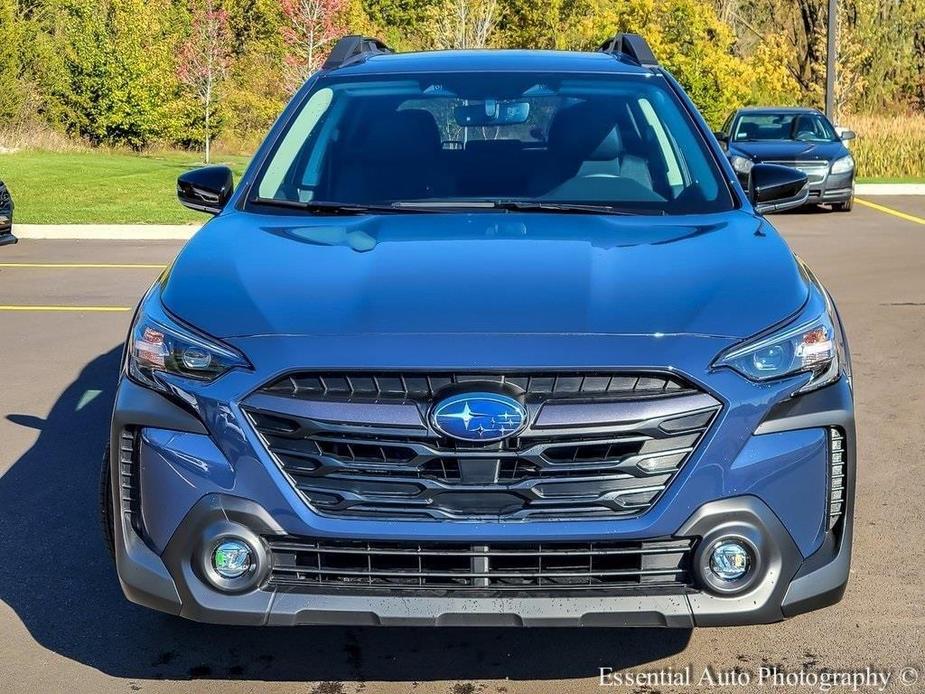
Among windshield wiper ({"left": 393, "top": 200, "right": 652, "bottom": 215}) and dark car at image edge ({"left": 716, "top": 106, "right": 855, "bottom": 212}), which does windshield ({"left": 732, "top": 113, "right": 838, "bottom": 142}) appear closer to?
dark car at image edge ({"left": 716, "top": 106, "right": 855, "bottom": 212})

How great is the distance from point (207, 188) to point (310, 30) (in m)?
31.4

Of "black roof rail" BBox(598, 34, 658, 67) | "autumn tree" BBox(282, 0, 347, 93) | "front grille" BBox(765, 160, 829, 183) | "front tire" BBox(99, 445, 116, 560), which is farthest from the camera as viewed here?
"autumn tree" BBox(282, 0, 347, 93)

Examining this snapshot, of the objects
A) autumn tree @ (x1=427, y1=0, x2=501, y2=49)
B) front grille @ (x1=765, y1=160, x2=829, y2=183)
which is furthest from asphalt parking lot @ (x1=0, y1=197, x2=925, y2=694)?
autumn tree @ (x1=427, y1=0, x2=501, y2=49)

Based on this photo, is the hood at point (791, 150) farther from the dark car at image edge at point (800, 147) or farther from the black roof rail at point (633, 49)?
the black roof rail at point (633, 49)

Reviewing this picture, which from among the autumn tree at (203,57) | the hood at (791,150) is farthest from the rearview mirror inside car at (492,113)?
the autumn tree at (203,57)

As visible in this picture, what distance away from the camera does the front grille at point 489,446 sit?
10.5ft

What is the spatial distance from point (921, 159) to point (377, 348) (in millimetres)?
28886

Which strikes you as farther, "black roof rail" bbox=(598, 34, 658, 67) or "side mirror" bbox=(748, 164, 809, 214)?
"black roof rail" bbox=(598, 34, 658, 67)

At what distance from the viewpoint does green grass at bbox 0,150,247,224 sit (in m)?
19.1

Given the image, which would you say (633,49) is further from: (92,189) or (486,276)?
(92,189)

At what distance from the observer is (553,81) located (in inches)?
204

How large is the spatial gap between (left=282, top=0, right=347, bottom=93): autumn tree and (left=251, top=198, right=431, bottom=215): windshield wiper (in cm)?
3129

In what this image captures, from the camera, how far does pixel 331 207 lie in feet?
15.0

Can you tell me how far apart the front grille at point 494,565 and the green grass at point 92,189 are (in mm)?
15415
